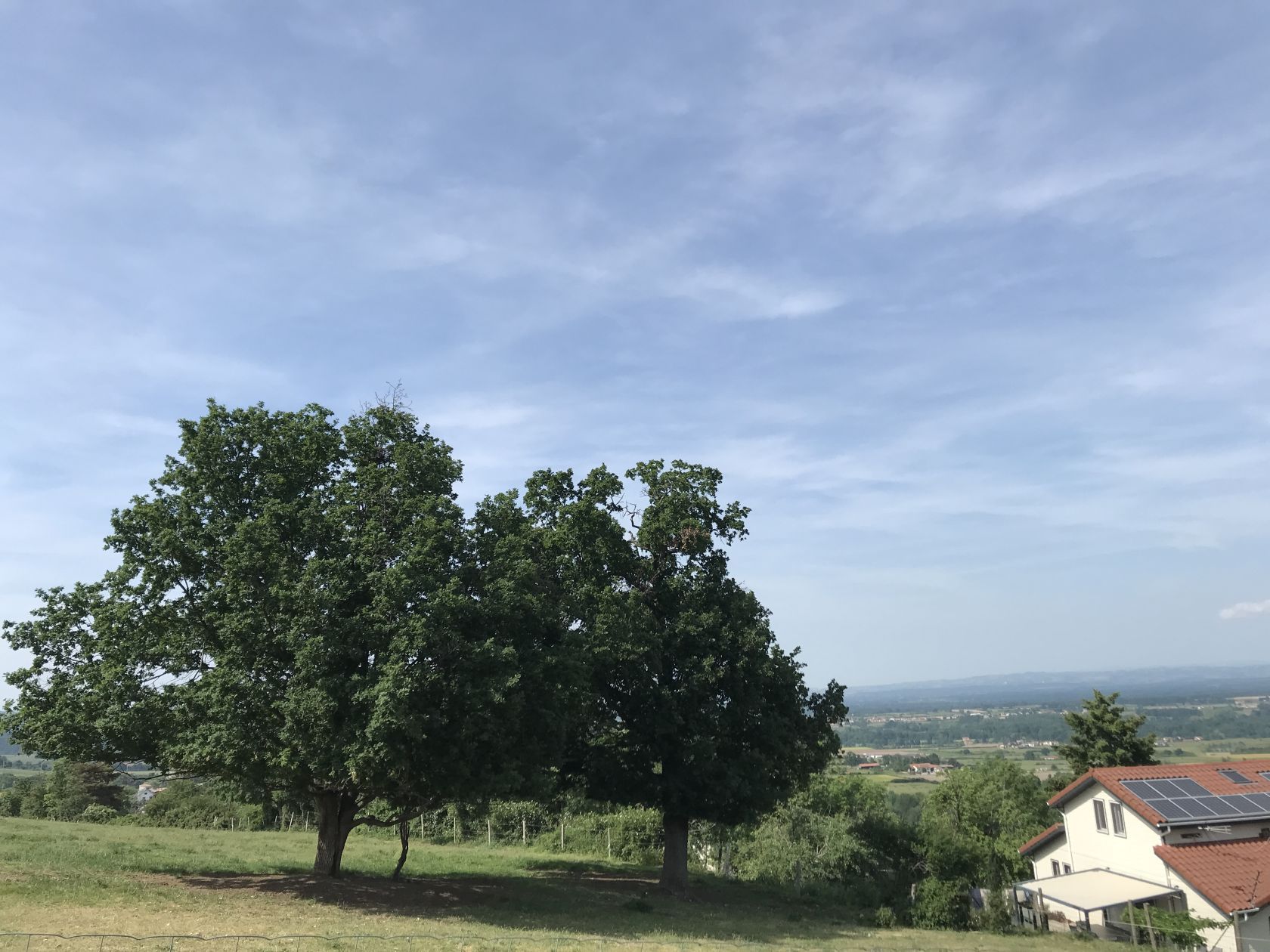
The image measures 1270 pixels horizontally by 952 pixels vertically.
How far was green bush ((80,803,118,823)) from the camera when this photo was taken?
52.2 meters

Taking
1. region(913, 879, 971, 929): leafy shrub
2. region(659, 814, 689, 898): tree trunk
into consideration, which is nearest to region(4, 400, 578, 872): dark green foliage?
region(659, 814, 689, 898): tree trunk

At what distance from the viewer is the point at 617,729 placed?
3172 centimetres

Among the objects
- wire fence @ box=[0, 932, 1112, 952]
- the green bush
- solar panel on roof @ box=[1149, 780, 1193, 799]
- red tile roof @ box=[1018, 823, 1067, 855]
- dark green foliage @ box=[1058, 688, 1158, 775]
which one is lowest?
the green bush

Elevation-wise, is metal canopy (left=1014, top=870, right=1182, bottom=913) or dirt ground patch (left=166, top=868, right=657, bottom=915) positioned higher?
dirt ground patch (left=166, top=868, right=657, bottom=915)

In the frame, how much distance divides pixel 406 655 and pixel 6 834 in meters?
24.6

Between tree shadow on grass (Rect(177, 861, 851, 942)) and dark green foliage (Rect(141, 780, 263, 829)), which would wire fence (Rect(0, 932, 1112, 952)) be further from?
dark green foliage (Rect(141, 780, 263, 829))

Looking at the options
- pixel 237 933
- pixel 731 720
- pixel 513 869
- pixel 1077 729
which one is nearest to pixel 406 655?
pixel 237 933

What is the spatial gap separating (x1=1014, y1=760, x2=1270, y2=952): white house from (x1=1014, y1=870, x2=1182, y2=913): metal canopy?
0.04 meters

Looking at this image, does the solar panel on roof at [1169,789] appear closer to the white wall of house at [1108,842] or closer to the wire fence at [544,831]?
the white wall of house at [1108,842]

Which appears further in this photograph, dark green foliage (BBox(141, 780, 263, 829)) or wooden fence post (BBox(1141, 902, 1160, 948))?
dark green foliage (BBox(141, 780, 263, 829))

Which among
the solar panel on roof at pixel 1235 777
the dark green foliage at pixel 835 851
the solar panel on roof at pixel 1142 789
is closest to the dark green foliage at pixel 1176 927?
the solar panel on roof at pixel 1142 789

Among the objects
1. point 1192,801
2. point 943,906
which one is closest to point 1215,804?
point 1192,801

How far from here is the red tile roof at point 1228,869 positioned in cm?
2695

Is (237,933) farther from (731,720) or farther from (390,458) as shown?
(731,720)
